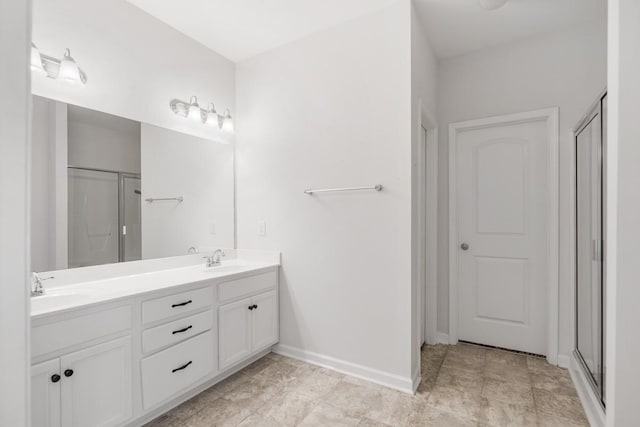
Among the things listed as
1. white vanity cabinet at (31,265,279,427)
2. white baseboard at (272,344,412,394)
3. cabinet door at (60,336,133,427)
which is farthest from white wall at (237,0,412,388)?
cabinet door at (60,336,133,427)

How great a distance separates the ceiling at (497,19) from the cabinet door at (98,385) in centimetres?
281

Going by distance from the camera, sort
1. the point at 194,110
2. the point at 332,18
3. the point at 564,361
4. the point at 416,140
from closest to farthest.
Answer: the point at 416,140, the point at 332,18, the point at 564,361, the point at 194,110

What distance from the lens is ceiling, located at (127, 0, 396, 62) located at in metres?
2.16

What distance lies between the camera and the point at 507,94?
2.70 m

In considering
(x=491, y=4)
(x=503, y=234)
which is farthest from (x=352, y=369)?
(x=491, y=4)

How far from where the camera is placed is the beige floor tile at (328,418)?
179 centimetres

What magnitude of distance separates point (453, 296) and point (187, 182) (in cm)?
255

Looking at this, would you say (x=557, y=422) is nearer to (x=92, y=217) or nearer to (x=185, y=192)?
(x=185, y=192)

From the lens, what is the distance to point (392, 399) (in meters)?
2.02

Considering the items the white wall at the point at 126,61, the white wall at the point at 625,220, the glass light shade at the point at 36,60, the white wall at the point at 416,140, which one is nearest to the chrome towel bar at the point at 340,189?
the white wall at the point at 416,140

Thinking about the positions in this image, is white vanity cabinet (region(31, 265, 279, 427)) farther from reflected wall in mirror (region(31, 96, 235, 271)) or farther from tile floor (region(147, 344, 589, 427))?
reflected wall in mirror (region(31, 96, 235, 271))

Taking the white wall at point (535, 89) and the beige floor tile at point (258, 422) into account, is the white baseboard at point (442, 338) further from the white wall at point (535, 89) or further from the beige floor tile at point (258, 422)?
the beige floor tile at point (258, 422)

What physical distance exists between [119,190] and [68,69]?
747 mm

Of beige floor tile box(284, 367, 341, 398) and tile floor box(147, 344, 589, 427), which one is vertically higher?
tile floor box(147, 344, 589, 427)
